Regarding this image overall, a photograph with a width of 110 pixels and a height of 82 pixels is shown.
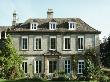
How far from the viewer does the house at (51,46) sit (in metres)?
49.1

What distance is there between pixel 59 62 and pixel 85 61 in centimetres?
383

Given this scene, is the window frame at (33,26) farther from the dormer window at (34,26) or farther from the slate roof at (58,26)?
the slate roof at (58,26)

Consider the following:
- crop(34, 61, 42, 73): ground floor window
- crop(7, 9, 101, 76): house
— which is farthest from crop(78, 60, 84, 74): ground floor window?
crop(34, 61, 42, 73): ground floor window

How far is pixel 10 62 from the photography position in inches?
1761

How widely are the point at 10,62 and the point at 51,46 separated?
7524mm

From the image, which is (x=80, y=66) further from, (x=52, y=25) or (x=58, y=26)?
(x=52, y=25)

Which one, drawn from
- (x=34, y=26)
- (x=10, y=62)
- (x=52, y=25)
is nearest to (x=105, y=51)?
(x=52, y=25)

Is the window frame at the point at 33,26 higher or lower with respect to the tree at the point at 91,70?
higher

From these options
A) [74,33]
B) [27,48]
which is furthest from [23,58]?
[74,33]

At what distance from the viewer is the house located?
4912 centimetres

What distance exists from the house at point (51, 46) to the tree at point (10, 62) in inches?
114

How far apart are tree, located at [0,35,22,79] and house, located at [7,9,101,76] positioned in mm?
2906

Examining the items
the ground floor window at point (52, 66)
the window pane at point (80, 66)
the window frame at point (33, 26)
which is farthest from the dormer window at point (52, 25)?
Answer: the window pane at point (80, 66)

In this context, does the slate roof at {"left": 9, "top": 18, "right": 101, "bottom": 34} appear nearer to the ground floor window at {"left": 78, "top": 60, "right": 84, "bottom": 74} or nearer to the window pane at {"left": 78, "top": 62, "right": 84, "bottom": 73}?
the ground floor window at {"left": 78, "top": 60, "right": 84, "bottom": 74}
